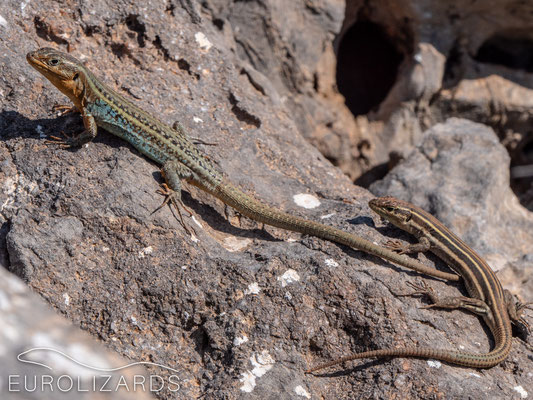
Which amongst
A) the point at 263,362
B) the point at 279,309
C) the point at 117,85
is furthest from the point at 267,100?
the point at 263,362

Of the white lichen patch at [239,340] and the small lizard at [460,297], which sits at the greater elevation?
the small lizard at [460,297]

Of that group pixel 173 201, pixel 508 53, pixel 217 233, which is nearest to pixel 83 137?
pixel 173 201

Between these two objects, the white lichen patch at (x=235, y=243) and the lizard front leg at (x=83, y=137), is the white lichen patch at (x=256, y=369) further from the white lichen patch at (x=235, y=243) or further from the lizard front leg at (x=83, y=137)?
the lizard front leg at (x=83, y=137)

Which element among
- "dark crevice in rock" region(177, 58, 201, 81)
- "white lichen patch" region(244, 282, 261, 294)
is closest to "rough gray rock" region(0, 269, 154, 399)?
"white lichen patch" region(244, 282, 261, 294)

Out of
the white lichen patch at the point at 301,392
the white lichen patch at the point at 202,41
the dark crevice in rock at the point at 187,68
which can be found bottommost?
the white lichen patch at the point at 301,392

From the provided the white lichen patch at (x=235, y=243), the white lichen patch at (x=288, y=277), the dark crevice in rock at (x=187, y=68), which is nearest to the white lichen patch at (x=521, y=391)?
the white lichen patch at (x=288, y=277)

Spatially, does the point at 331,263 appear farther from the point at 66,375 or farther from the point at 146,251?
the point at 66,375

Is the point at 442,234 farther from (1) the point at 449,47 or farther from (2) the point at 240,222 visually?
(1) the point at 449,47
